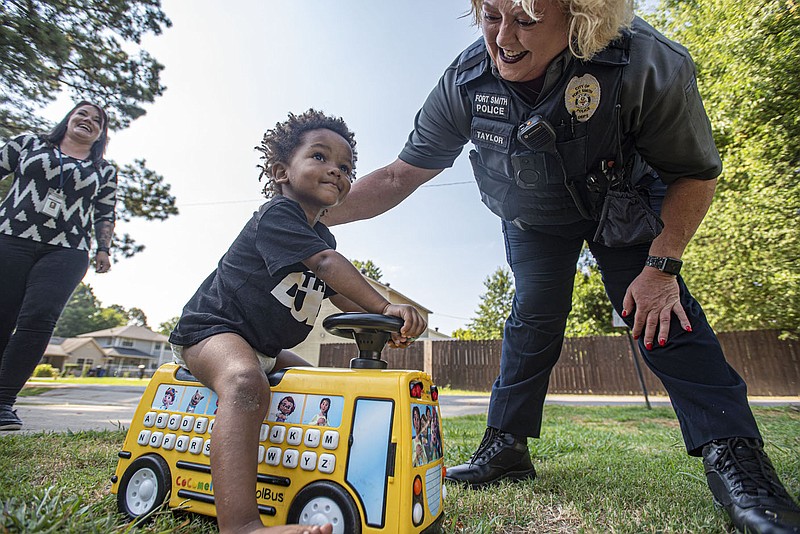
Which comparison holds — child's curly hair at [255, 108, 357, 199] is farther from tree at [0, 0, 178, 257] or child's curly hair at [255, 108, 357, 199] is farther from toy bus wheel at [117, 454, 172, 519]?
tree at [0, 0, 178, 257]

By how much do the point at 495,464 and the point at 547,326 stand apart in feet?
1.94

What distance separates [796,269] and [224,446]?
10.8 meters

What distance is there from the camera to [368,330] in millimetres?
1233

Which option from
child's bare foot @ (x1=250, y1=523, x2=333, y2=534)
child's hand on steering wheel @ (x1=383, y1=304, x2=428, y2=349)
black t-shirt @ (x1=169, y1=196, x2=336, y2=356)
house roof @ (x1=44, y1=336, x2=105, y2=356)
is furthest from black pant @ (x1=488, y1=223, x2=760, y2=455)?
house roof @ (x1=44, y1=336, x2=105, y2=356)

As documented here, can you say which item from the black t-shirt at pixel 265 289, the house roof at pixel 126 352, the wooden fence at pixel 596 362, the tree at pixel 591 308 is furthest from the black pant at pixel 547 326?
the house roof at pixel 126 352

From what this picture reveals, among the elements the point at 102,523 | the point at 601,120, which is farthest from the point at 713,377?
the point at 102,523

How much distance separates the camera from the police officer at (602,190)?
1.29 metres

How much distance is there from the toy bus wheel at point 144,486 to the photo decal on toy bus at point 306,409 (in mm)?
370

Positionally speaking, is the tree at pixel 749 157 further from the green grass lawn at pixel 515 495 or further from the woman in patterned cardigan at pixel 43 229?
the woman in patterned cardigan at pixel 43 229

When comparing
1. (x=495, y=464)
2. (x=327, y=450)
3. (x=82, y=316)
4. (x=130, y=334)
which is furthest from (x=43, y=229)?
(x=82, y=316)

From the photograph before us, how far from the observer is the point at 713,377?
53.7 inches

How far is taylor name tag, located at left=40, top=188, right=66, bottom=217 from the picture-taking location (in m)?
2.53

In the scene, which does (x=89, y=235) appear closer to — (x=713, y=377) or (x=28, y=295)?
(x=28, y=295)

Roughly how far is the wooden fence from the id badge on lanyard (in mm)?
12558
